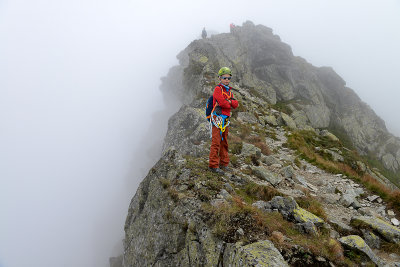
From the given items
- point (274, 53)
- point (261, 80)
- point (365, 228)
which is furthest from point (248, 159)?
point (274, 53)

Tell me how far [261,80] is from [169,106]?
44.9m

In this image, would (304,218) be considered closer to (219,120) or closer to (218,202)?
(218,202)

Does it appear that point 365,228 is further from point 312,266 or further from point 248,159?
point 248,159

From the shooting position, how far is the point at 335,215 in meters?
8.95

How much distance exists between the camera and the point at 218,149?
10.3 meters

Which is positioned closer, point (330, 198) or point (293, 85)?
point (330, 198)

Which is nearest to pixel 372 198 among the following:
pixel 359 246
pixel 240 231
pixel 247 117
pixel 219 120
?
pixel 359 246

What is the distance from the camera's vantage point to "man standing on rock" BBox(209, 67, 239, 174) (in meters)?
9.74

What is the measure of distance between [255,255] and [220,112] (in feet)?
19.7

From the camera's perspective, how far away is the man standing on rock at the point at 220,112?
974 cm

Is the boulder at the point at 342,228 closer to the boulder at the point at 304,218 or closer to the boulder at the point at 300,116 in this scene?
the boulder at the point at 304,218

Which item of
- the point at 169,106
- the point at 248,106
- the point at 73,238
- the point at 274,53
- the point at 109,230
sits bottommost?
the point at 73,238

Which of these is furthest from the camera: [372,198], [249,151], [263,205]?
[249,151]

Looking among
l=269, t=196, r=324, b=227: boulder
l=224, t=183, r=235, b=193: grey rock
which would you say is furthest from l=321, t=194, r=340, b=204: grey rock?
l=224, t=183, r=235, b=193: grey rock
